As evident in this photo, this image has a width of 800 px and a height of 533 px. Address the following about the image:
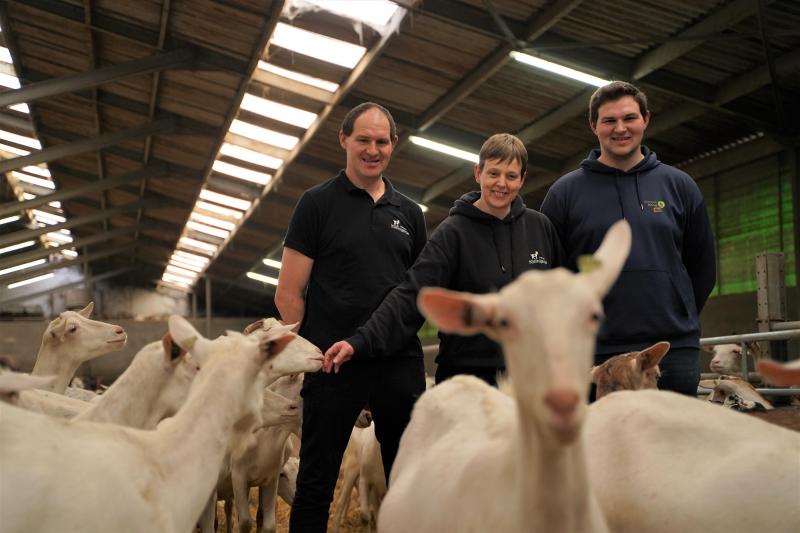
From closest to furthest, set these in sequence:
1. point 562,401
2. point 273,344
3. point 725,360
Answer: point 562,401, point 273,344, point 725,360

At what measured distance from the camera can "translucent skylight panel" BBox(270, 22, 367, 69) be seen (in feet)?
40.0

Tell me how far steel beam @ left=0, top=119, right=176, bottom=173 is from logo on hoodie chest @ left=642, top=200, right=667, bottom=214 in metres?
13.7

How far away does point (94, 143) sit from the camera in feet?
58.3

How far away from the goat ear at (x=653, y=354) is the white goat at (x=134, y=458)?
152 cm

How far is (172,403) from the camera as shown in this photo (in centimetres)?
557

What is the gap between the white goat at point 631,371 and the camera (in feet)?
14.5

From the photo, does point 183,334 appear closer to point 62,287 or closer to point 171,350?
point 171,350

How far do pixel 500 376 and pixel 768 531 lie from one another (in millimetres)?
1442

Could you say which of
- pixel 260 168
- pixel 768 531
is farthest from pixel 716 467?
pixel 260 168

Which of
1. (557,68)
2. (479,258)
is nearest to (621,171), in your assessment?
(479,258)

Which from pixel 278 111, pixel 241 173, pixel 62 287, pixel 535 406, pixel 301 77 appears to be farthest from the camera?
pixel 62 287

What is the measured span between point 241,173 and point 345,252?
1556cm

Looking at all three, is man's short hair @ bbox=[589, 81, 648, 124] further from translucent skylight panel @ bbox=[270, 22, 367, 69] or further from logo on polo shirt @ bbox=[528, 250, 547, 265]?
translucent skylight panel @ bbox=[270, 22, 367, 69]

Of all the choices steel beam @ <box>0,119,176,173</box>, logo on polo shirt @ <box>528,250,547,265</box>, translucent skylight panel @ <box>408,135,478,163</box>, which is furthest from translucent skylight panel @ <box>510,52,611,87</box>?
steel beam @ <box>0,119,176,173</box>
